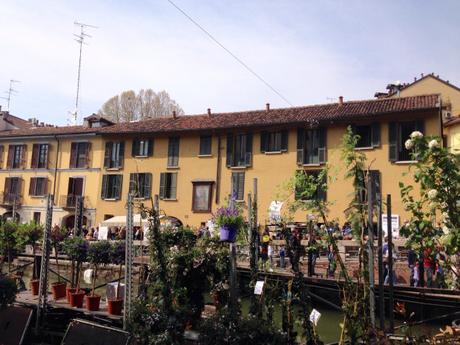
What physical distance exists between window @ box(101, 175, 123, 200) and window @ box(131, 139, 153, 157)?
1.86 meters

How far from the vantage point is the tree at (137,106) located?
4359cm

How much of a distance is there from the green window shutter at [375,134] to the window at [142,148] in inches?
543

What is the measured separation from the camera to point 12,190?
37562mm

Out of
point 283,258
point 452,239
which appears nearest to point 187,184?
point 283,258

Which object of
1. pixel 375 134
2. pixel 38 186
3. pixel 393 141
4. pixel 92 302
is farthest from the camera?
pixel 38 186

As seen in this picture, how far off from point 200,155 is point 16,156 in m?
15.7

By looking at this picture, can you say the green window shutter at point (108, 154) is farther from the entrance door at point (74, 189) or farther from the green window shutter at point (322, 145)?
the green window shutter at point (322, 145)

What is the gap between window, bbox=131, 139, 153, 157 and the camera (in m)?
32.5

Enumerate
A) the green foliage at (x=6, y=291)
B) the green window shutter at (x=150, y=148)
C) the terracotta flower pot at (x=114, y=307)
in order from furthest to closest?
the green window shutter at (x=150, y=148), the terracotta flower pot at (x=114, y=307), the green foliage at (x=6, y=291)

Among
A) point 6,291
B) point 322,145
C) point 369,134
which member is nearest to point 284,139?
point 322,145

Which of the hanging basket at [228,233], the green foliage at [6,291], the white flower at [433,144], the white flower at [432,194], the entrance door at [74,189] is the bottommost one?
the green foliage at [6,291]

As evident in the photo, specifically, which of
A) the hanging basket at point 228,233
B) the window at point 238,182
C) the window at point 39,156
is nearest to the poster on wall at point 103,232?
the window at point 238,182

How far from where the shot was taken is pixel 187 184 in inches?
1212

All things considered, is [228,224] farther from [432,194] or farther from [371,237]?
[432,194]
